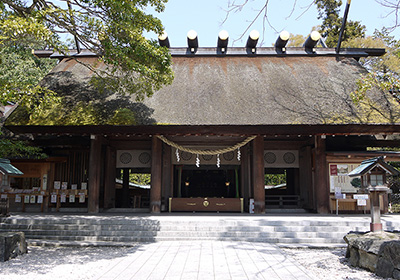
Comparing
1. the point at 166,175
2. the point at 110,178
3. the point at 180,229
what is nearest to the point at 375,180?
the point at 180,229

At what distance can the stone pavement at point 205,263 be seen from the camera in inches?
180

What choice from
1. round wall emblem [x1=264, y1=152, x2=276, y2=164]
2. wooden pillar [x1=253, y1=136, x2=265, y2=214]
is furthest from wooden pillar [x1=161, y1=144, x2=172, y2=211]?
round wall emblem [x1=264, y1=152, x2=276, y2=164]

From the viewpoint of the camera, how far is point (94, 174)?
10406mm

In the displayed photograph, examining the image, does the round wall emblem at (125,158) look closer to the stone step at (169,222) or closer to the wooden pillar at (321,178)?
the stone step at (169,222)

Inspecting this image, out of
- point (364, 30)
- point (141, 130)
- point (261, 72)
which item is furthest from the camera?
point (364, 30)

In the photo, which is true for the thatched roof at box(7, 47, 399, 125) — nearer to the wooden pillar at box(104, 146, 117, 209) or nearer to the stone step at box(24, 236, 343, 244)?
the wooden pillar at box(104, 146, 117, 209)

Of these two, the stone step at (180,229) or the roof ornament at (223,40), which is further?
the roof ornament at (223,40)

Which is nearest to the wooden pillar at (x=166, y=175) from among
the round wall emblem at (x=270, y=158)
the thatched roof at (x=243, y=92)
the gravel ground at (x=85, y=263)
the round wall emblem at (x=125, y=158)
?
the round wall emblem at (x=125, y=158)

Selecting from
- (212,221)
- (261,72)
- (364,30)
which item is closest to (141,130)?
(212,221)

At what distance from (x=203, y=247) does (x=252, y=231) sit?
1.61 metres

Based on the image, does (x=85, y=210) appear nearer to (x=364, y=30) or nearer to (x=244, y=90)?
(x=244, y=90)

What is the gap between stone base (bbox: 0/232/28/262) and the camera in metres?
5.52

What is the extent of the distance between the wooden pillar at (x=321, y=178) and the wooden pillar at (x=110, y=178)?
23.4 feet

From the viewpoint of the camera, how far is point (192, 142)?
39.2 feet
